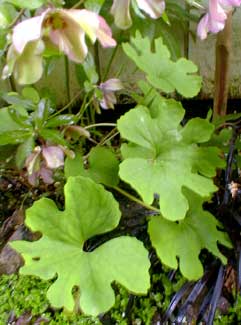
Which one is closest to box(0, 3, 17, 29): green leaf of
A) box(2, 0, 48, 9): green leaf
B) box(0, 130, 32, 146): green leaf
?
box(2, 0, 48, 9): green leaf

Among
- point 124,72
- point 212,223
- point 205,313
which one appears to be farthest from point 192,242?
point 124,72

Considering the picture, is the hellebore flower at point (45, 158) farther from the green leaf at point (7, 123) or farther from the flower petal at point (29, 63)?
the flower petal at point (29, 63)

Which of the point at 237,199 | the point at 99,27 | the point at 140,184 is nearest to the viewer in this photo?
the point at 99,27

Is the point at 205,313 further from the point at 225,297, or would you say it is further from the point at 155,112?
the point at 155,112

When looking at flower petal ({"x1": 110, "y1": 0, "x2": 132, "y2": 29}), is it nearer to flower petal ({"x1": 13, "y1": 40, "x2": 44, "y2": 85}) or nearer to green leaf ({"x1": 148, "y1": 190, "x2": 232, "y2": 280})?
flower petal ({"x1": 13, "y1": 40, "x2": 44, "y2": 85})

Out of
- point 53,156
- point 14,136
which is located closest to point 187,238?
point 53,156

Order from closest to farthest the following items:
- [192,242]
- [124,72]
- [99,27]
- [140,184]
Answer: [99,27], [140,184], [192,242], [124,72]

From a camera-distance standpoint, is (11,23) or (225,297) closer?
(11,23)
